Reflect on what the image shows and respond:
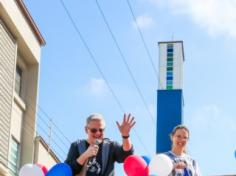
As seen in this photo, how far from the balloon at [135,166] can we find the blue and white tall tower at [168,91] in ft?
35.1

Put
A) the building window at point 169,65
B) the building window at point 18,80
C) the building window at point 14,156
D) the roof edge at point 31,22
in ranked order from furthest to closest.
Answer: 1. the building window at point 169,65
2. the building window at point 18,80
3. the roof edge at point 31,22
4. the building window at point 14,156

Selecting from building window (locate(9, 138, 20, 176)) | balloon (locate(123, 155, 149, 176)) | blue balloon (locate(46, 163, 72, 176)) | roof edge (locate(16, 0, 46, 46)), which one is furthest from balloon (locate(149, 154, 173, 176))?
roof edge (locate(16, 0, 46, 46))

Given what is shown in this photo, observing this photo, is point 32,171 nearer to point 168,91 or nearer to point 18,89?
point 18,89

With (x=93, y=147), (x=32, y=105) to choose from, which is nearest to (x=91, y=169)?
(x=93, y=147)

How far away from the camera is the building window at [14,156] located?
20005 mm

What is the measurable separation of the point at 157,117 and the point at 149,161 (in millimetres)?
13141

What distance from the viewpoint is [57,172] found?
7.66 m

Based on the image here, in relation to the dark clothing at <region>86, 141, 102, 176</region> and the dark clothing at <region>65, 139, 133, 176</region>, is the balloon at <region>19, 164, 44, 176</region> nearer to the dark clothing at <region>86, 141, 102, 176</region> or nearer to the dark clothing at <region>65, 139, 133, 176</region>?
the dark clothing at <region>65, 139, 133, 176</region>

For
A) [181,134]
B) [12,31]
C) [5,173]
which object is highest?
[12,31]

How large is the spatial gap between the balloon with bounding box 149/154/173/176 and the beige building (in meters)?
11.1

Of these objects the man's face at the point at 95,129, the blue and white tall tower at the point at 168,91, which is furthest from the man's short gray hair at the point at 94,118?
the blue and white tall tower at the point at 168,91

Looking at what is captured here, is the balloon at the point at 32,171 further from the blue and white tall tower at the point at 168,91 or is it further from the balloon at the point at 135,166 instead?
the blue and white tall tower at the point at 168,91

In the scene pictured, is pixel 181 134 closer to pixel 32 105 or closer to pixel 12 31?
pixel 12 31

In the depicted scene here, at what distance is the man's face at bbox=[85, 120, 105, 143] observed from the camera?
7.52 metres
